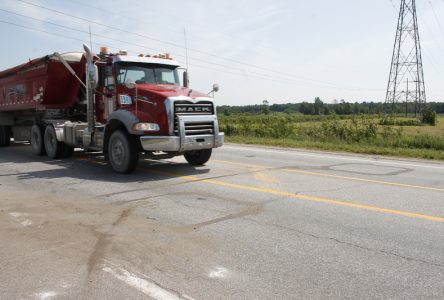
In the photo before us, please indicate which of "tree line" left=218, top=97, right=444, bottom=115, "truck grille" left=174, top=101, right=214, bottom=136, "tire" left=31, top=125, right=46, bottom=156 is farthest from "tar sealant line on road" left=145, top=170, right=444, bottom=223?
"tree line" left=218, top=97, right=444, bottom=115

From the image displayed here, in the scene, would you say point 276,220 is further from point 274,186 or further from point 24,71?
point 24,71

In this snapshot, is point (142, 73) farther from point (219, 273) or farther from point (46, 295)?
point (46, 295)

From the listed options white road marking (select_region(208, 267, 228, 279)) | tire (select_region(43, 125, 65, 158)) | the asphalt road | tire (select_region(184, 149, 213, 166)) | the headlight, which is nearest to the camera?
the asphalt road

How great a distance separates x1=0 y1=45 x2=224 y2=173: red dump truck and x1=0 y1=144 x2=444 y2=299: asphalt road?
89cm

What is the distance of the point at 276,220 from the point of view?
5773mm

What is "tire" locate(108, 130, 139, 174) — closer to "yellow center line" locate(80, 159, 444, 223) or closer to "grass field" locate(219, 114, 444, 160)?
"yellow center line" locate(80, 159, 444, 223)

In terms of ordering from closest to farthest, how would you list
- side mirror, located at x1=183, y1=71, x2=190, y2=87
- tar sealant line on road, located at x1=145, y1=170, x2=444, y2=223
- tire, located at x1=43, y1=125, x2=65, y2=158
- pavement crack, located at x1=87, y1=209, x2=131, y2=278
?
pavement crack, located at x1=87, y1=209, x2=131, y2=278
tar sealant line on road, located at x1=145, y1=170, x2=444, y2=223
side mirror, located at x1=183, y1=71, x2=190, y2=87
tire, located at x1=43, y1=125, x2=65, y2=158

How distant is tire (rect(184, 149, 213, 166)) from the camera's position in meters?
11.0

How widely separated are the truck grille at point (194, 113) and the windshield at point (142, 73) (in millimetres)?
1325

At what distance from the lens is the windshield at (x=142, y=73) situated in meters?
10.3

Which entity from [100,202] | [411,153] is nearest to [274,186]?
[100,202]

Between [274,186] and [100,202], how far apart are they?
10.6ft

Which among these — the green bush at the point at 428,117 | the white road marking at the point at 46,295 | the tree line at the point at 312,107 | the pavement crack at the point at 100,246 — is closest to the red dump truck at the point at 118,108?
the pavement crack at the point at 100,246

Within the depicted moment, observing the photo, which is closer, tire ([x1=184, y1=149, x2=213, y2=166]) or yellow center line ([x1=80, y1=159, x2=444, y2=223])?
yellow center line ([x1=80, y1=159, x2=444, y2=223])
